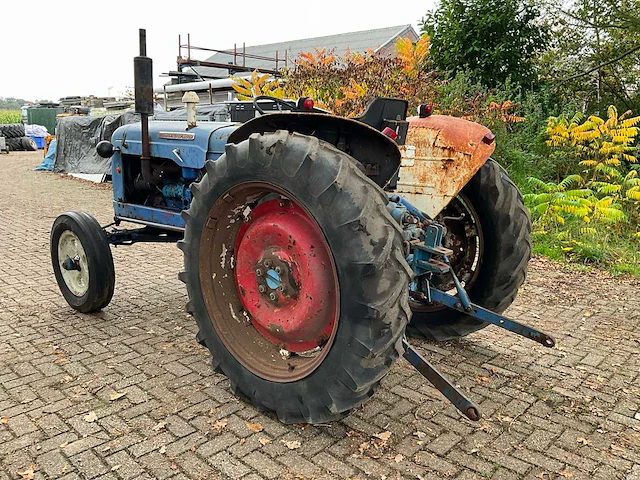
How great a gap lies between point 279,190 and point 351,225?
1.44 feet

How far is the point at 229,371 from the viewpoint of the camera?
283cm

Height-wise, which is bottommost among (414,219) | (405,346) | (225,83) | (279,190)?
(405,346)

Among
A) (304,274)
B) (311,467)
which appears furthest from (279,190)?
(311,467)

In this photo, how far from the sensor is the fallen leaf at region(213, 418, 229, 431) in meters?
2.65

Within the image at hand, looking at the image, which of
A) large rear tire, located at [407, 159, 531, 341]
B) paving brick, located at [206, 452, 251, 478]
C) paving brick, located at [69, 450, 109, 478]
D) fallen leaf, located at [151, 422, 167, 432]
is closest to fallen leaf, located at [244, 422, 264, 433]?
paving brick, located at [206, 452, 251, 478]

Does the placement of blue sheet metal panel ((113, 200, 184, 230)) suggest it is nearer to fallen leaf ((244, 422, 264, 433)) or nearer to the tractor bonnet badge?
the tractor bonnet badge

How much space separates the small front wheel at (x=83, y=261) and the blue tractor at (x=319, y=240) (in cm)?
1

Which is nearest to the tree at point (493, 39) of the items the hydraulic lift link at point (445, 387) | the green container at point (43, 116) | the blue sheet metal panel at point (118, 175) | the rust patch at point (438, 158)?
the rust patch at point (438, 158)

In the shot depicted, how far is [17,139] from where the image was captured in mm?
25828

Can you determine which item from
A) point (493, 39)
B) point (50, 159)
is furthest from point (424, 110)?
point (50, 159)

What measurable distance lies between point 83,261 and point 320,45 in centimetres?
2887

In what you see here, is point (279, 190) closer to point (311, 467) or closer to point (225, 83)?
point (311, 467)

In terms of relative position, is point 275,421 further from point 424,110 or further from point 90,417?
point 424,110

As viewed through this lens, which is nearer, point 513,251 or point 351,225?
point 351,225
